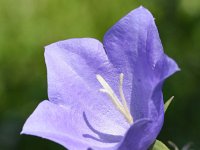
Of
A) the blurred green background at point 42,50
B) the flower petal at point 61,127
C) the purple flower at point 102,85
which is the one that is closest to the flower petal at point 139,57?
the purple flower at point 102,85

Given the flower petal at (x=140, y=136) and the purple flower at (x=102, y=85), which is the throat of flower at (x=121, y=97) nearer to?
the purple flower at (x=102, y=85)

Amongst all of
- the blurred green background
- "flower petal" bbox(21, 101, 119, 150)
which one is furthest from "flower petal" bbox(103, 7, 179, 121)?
the blurred green background

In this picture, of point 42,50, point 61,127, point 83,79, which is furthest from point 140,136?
point 42,50

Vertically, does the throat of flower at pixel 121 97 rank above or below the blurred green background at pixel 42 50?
above

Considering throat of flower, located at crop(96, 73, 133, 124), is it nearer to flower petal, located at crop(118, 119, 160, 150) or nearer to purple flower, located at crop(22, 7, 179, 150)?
purple flower, located at crop(22, 7, 179, 150)

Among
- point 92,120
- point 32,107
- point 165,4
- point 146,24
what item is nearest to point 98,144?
point 92,120

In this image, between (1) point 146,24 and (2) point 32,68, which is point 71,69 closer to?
(1) point 146,24
